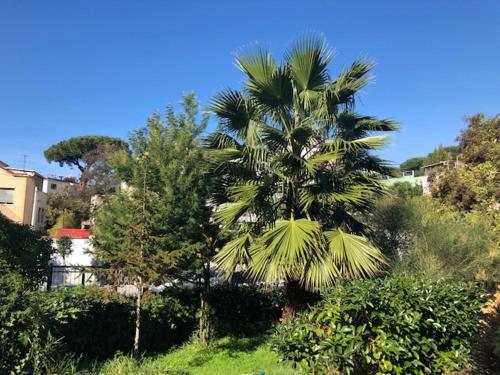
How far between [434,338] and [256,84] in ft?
16.8

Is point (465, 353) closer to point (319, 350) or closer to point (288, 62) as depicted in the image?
point (319, 350)

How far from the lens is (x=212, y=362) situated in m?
7.49

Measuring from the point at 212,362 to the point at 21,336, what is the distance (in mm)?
3434

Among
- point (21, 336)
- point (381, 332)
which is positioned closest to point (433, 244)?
point (381, 332)

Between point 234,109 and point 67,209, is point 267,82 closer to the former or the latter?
point 234,109

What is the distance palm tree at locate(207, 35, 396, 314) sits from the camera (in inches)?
294

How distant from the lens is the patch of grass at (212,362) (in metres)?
6.03

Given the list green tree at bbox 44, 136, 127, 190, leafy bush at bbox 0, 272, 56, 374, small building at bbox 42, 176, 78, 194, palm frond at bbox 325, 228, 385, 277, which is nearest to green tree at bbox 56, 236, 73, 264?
leafy bush at bbox 0, 272, 56, 374

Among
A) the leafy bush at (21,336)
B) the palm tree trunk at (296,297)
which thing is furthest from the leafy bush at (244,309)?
the leafy bush at (21,336)

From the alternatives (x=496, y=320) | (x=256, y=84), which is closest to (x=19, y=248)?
(x=256, y=84)

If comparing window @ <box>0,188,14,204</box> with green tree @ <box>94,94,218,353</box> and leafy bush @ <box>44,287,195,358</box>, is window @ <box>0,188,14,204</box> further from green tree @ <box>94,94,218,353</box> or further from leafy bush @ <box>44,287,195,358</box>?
leafy bush @ <box>44,287,195,358</box>

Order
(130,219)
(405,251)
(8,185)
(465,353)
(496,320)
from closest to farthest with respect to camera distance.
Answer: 1. (496,320)
2. (465,353)
3. (130,219)
4. (405,251)
5. (8,185)

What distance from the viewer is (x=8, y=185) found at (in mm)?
37062

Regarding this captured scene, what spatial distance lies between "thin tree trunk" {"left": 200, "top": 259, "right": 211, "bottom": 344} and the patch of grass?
0.23 meters
